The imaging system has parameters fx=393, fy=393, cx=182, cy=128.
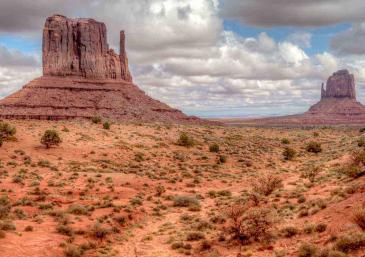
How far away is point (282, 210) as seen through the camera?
81.6ft

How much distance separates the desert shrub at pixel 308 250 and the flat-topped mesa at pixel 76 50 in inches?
5442

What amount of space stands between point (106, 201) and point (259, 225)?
534 inches

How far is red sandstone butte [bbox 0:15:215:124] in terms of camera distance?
11675 centimetres

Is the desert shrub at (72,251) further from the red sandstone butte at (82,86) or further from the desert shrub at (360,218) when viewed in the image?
the red sandstone butte at (82,86)

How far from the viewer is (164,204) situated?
105 feet

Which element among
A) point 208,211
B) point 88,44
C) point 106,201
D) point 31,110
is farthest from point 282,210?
point 88,44

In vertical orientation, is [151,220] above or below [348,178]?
below


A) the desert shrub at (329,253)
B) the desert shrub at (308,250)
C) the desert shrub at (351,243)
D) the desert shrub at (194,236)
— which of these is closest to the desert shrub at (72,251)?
the desert shrub at (194,236)

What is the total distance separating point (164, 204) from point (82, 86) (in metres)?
111

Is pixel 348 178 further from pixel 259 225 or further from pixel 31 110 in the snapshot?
pixel 31 110

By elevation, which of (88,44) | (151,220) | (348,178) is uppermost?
(88,44)

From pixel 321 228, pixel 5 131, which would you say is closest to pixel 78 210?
pixel 321 228

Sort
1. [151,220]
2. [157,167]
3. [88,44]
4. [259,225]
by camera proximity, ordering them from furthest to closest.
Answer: [88,44] → [157,167] → [151,220] → [259,225]

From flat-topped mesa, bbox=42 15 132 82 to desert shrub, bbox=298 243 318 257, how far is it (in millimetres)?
138222
